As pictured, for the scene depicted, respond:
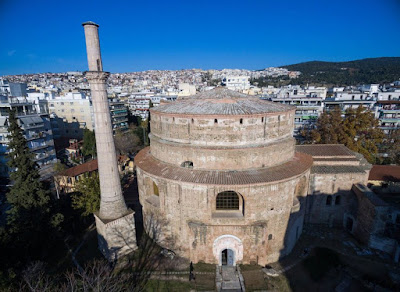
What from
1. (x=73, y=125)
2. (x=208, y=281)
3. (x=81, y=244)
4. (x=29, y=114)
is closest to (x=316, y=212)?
(x=208, y=281)

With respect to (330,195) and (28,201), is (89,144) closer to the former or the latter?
(28,201)

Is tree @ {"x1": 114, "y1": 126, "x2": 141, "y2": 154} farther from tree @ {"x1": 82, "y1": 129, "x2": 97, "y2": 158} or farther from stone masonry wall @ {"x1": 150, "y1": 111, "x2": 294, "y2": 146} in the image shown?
stone masonry wall @ {"x1": 150, "y1": 111, "x2": 294, "y2": 146}

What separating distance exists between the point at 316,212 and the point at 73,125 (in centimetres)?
5298

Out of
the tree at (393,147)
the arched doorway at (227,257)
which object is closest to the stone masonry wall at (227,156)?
the arched doorway at (227,257)

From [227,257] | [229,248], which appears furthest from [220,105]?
[227,257]

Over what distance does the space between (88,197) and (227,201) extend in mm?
13495

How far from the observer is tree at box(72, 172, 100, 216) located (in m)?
22.2

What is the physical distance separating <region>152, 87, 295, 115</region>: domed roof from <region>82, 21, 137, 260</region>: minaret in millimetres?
4605

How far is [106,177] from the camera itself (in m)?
17.6

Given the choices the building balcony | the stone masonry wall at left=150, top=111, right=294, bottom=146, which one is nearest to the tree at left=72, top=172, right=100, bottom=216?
the stone masonry wall at left=150, top=111, right=294, bottom=146

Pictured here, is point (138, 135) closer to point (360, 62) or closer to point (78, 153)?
point (78, 153)

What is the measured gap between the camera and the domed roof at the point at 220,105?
17.6m

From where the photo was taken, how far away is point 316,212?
22.3 meters

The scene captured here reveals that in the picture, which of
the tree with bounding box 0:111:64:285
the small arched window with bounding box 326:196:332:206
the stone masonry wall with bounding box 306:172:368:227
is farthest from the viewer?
the small arched window with bounding box 326:196:332:206
